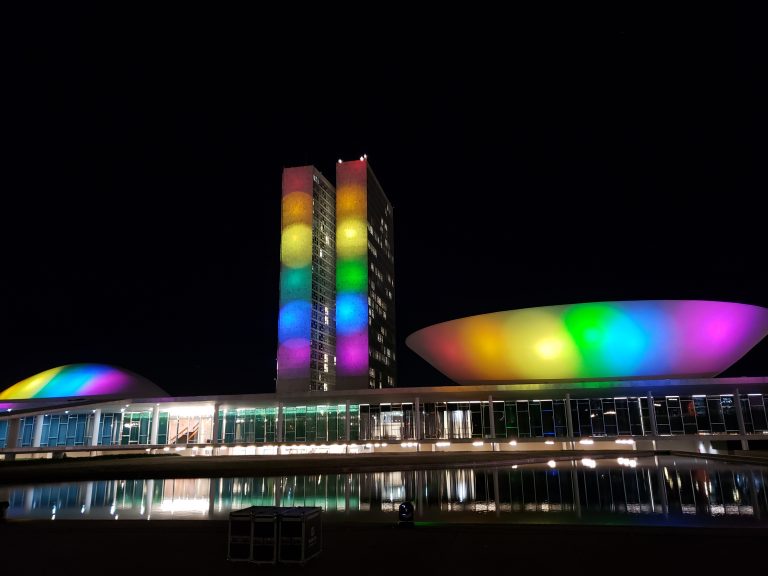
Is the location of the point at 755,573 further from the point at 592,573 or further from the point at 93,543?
the point at 93,543

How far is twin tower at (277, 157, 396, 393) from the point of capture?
252ft

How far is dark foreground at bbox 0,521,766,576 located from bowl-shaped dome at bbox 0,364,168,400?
5628cm

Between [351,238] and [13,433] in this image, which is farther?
[351,238]

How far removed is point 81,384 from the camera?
6241 cm

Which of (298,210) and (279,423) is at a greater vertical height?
(298,210)

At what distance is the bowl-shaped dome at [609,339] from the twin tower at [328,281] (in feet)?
108

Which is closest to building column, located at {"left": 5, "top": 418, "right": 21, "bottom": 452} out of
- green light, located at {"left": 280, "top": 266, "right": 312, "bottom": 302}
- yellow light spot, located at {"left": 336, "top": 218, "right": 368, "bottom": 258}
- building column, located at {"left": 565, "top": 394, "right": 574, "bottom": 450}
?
green light, located at {"left": 280, "top": 266, "right": 312, "bottom": 302}

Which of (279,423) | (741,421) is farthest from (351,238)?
(741,421)

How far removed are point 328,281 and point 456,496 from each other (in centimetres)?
7268

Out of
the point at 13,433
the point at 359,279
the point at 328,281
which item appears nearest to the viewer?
the point at 13,433

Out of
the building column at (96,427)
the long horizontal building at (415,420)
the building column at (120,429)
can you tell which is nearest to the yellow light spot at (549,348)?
the long horizontal building at (415,420)

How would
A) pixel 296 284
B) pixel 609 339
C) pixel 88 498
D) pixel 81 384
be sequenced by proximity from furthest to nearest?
pixel 296 284 → pixel 81 384 → pixel 609 339 → pixel 88 498

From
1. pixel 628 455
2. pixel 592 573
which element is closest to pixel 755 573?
pixel 592 573

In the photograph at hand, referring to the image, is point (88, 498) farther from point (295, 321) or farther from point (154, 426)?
point (295, 321)
